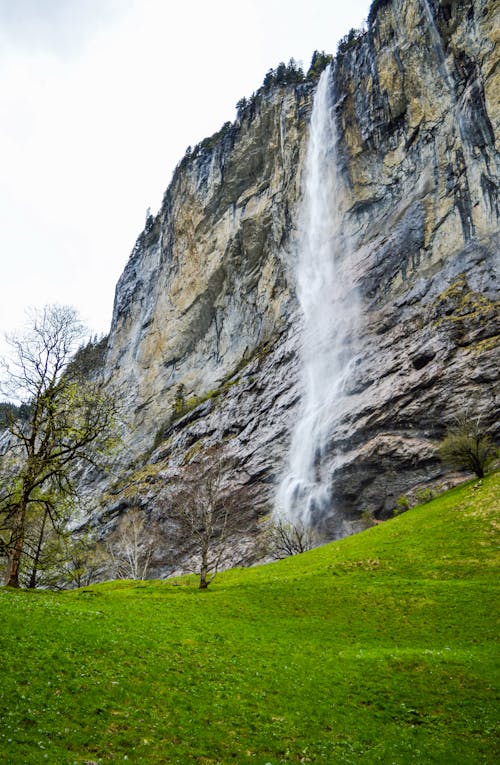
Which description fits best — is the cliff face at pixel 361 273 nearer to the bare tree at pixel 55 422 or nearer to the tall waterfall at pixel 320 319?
the tall waterfall at pixel 320 319

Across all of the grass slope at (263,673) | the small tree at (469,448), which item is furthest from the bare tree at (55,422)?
the small tree at (469,448)

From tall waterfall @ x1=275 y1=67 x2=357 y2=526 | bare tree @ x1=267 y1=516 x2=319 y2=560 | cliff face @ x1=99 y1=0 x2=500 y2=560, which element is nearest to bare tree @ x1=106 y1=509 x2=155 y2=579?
cliff face @ x1=99 y1=0 x2=500 y2=560

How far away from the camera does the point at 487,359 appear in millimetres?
42344

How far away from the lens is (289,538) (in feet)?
148

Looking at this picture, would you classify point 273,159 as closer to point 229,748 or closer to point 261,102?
point 261,102

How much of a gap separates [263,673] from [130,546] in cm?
4106

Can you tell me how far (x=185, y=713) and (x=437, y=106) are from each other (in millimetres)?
66290

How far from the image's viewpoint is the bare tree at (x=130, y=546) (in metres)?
53.6

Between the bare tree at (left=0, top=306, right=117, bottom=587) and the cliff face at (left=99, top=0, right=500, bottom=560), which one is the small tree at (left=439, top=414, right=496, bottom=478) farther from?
the bare tree at (left=0, top=306, right=117, bottom=587)

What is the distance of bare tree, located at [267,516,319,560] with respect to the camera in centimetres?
4409

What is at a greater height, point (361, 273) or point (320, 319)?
point (361, 273)

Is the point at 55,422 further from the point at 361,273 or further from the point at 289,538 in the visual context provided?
the point at 361,273

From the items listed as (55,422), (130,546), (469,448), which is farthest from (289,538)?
(55,422)

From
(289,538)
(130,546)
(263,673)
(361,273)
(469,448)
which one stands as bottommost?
(263,673)
